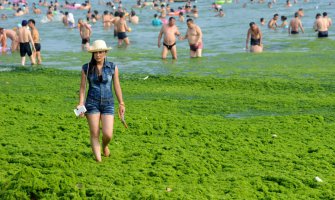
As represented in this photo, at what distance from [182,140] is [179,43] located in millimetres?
19496

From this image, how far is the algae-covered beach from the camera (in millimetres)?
7367

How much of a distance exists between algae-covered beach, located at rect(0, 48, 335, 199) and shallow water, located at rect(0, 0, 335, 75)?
11.7 feet

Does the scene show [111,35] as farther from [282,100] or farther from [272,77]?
[282,100]

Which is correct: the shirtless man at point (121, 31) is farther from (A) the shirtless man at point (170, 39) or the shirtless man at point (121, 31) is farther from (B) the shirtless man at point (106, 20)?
(B) the shirtless man at point (106, 20)

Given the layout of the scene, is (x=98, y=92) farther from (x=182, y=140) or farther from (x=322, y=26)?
(x=322, y=26)

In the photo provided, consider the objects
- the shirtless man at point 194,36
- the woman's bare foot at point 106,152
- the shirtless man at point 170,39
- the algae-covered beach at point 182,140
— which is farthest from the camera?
the shirtless man at point 170,39

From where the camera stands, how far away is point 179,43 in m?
29.2

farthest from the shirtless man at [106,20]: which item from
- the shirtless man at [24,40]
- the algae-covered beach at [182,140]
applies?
the algae-covered beach at [182,140]

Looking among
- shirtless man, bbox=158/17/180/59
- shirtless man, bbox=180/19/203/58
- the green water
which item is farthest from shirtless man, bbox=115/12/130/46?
the green water

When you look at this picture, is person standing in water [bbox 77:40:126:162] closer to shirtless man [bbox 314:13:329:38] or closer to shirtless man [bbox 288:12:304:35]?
shirtless man [bbox 314:13:329:38]

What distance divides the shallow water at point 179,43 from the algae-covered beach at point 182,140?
356cm

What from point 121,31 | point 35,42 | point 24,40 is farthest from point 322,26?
point 24,40

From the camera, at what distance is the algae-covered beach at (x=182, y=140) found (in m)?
7.37

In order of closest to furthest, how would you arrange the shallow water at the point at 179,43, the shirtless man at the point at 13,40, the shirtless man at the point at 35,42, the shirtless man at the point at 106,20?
1. the shallow water at the point at 179,43
2. the shirtless man at the point at 35,42
3. the shirtless man at the point at 13,40
4. the shirtless man at the point at 106,20
